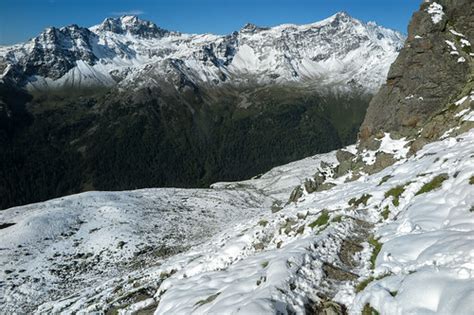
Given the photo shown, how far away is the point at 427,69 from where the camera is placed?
50688mm

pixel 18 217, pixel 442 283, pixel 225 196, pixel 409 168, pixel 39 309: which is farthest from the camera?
pixel 225 196

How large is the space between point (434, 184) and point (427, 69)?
119 feet

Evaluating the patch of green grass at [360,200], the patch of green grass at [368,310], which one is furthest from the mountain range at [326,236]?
the patch of green grass at [360,200]

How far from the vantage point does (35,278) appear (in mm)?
45188

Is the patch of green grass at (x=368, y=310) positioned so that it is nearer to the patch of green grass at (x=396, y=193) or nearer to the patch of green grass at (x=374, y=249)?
the patch of green grass at (x=374, y=249)

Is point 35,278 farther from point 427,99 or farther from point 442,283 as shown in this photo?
point 427,99

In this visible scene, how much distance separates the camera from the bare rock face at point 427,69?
4816 cm

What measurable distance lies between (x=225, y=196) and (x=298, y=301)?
8101 cm

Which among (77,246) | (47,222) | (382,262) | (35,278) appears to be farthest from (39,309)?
(382,262)

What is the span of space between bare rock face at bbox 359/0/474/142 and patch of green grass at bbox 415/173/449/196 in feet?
84.6

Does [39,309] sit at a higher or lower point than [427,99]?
lower

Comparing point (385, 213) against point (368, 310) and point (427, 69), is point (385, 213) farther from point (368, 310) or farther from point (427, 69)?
point (427, 69)

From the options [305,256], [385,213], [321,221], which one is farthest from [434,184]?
[305,256]

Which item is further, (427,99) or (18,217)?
(18,217)
